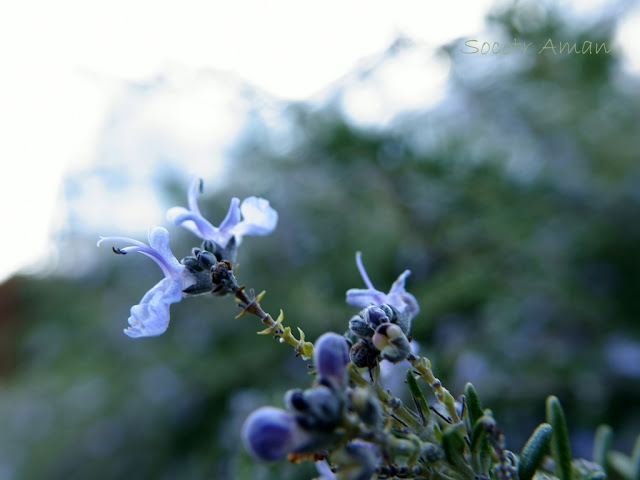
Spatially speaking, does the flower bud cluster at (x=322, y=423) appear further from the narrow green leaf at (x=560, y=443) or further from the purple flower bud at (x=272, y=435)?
the narrow green leaf at (x=560, y=443)

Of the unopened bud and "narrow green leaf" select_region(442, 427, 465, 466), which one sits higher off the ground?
the unopened bud

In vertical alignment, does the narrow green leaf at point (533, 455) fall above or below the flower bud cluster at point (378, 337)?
below

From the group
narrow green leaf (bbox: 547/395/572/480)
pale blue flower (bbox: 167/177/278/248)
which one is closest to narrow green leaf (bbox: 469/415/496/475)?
narrow green leaf (bbox: 547/395/572/480)

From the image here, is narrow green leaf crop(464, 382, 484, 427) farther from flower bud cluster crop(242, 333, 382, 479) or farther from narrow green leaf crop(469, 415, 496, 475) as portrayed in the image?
flower bud cluster crop(242, 333, 382, 479)

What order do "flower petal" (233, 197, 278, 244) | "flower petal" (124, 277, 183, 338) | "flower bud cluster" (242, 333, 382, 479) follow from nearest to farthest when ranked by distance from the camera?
"flower bud cluster" (242, 333, 382, 479) → "flower petal" (124, 277, 183, 338) → "flower petal" (233, 197, 278, 244)

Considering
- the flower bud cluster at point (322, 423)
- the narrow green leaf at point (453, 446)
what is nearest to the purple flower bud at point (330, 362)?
the flower bud cluster at point (322, 423)

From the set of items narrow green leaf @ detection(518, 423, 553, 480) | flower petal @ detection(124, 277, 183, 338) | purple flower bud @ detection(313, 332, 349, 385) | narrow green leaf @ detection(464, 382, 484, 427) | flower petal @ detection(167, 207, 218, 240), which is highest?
flower petal @ detection(167, 207, 218, 240)
